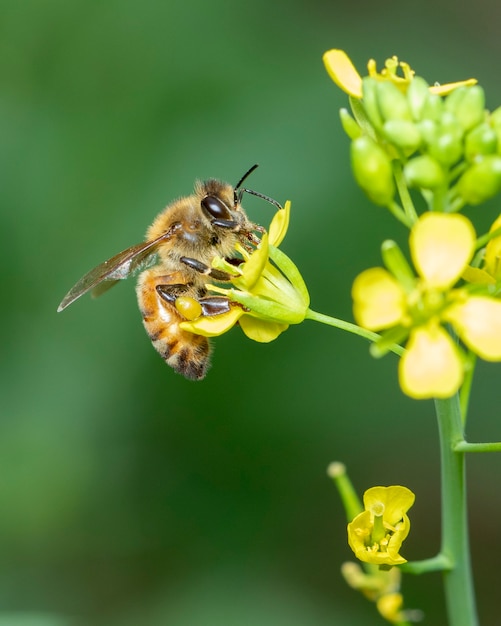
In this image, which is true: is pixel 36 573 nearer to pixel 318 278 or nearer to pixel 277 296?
pixel 318 278

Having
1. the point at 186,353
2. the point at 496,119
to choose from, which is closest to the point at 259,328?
the point at 186,353

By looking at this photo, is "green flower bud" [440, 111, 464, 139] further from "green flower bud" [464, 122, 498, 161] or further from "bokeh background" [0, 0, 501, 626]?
"bokeh background" [0, 0, 501, 626]

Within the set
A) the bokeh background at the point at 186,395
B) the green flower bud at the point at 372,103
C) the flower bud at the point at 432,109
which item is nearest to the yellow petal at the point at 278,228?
the green flower bud at the point at 372,103

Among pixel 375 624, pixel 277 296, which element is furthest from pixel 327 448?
pixel 277 296

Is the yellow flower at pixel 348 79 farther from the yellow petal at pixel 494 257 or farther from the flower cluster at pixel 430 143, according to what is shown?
the yellow petal at pixel 494 257

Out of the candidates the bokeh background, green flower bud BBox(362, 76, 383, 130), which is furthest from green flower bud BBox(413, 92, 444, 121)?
the bokeh background
